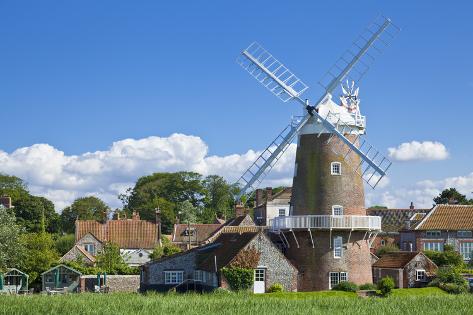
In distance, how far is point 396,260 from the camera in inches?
2237

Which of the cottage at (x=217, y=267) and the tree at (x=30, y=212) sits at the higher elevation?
the tree at (x=30, y=212)

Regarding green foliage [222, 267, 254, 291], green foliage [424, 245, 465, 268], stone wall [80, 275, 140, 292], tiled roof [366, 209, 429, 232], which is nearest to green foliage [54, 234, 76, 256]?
stone wall [80, 275, 140, 292]

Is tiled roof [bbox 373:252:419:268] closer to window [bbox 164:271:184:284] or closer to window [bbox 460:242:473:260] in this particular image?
window [bbox 164:271:184:284]

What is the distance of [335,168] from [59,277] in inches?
894

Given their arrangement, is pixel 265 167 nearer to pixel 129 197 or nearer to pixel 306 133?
pixel 306 133

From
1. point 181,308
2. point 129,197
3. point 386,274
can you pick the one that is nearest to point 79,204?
point 129,197

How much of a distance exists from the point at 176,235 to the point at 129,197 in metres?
37.3

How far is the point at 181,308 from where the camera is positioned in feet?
102

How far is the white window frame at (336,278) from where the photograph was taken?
1912 inches

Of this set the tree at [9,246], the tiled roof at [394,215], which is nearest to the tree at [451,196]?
the tiled roof at [394,215]

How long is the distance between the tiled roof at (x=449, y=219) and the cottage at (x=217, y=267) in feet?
84.1

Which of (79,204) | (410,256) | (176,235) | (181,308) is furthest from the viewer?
(79,204)

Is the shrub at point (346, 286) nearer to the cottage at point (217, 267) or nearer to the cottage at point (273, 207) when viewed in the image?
the cottage at point (217, 267)

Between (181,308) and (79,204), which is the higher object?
(79,204)
